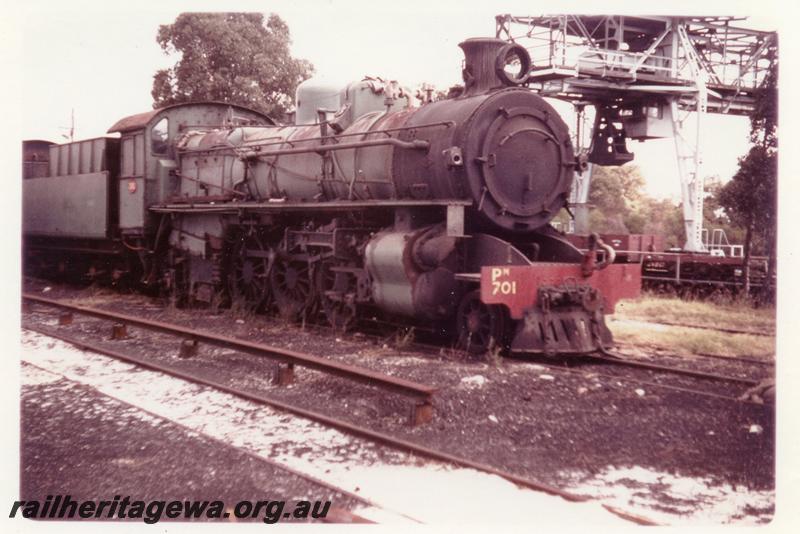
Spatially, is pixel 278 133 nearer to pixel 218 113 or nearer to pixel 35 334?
pixel 218 113

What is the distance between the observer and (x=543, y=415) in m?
6.19

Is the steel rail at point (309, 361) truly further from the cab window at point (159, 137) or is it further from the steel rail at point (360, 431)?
the cab window at point (159, 137)

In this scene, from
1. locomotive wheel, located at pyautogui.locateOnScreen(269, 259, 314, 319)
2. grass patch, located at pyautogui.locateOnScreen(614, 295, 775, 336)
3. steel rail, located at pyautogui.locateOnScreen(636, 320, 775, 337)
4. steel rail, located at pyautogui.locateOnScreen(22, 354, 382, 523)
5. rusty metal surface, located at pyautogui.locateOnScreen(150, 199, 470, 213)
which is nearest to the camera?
steel rail, located at pyautogui.locateOnScreen(22, 354, 382, 523)

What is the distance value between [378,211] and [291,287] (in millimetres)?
2418

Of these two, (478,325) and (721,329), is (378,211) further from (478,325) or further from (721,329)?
(721,329)

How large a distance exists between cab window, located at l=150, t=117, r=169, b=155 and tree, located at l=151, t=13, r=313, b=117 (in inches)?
168

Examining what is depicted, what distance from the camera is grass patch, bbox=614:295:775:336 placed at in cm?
1120

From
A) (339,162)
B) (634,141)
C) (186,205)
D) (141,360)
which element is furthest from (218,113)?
(634,141)

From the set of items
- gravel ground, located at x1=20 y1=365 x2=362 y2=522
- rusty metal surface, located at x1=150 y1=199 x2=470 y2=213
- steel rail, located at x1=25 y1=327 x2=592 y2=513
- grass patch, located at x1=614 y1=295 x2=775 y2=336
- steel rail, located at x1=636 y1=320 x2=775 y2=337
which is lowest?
gravel ground, located at x1=20 y1=365 x2=362 y2=522

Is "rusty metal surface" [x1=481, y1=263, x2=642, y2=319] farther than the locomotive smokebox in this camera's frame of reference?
No

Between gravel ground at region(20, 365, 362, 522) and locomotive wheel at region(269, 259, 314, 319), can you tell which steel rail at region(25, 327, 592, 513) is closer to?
gravel ground at region(20, 365, 362, 522)

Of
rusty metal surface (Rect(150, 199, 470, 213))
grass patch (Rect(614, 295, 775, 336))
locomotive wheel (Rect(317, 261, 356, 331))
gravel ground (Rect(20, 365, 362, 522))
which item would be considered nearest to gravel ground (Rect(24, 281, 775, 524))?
locomotive wheel (Rect(317, 261, 356, 331))

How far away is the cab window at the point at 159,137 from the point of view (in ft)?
45.5

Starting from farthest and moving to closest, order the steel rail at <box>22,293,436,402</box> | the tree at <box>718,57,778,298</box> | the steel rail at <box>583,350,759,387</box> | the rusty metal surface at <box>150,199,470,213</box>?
the tree at <box>718,57,778,298</box>, the rusty metal surface at <box>150,199,470,213</box>, the steel rail at <box>583,350,759,387</box>, the steel rail at <box>22,293,436,402</box>
